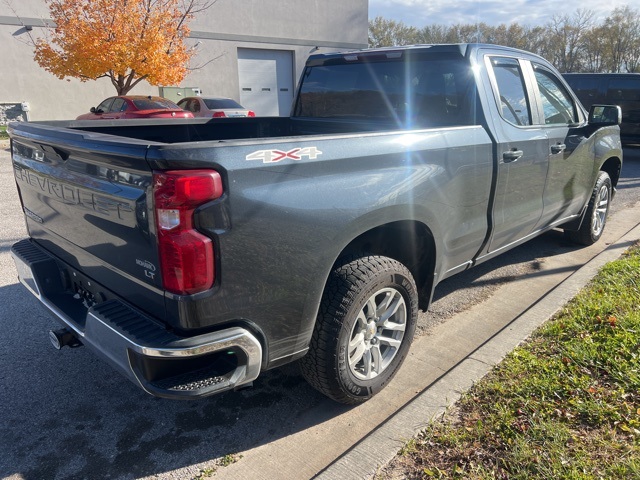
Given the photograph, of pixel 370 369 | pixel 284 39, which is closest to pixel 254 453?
pixel 370 369

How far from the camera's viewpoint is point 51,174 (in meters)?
2.74

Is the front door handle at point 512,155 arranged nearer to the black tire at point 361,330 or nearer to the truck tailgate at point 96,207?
the black tire at point 361,330

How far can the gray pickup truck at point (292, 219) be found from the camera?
2.09 metres

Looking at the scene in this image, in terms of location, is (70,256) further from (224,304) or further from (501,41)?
(501,41)

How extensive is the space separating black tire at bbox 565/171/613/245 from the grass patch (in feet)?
7.11

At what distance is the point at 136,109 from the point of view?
49.1 feet

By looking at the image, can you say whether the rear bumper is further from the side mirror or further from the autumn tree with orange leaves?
the autumn tree with orange leaves

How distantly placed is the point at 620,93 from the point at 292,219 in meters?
13.1

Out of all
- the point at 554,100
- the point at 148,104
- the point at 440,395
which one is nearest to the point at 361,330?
the point at 440,395

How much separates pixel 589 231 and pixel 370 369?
3.81 meters

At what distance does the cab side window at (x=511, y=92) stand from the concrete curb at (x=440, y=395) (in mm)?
1432

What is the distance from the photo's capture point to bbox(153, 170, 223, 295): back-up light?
6.55 feet

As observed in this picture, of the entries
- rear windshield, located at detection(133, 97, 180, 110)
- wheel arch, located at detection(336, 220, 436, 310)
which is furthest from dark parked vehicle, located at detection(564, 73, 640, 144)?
rear windshield, located at detection(133, 97, 180, 110)

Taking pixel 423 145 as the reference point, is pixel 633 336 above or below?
below
